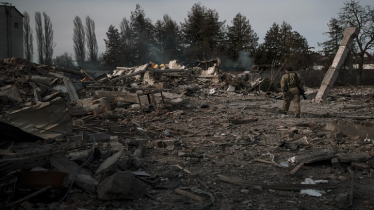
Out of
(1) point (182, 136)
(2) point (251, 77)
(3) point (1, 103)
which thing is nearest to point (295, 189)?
(1) point (182, 136)

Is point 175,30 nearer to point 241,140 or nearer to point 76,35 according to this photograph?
point 76,35

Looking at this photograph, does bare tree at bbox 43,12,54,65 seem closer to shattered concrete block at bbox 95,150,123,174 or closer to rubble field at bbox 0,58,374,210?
rubble field at bbox 0,58,374,210

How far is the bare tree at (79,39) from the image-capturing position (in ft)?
137

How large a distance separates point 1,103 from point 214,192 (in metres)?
8.05

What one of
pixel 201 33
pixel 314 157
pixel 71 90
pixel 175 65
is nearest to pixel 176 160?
pixel 314 157

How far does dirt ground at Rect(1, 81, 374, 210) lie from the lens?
3.53 metres

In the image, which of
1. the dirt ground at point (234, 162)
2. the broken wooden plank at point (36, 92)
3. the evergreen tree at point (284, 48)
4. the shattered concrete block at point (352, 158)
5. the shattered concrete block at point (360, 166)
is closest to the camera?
the dirt ground at point (234, 162)

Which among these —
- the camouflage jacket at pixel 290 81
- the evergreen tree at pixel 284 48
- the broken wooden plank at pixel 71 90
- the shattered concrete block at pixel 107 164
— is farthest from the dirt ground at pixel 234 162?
the evergreen tree at pixel 284 48

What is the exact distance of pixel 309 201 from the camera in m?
3.56

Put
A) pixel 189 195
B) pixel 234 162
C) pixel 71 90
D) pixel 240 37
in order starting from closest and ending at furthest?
pixel 189 195, pixel 234 162, pixel 71 90, pixel 240 37

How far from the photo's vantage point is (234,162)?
509 centimetres

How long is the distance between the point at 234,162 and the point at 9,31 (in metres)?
32.4

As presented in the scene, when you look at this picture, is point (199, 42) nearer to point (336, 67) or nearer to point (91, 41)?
point (91, 41)

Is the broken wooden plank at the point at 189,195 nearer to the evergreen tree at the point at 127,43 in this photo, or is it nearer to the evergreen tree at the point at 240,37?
the evergreen tree at the point at 240,37
